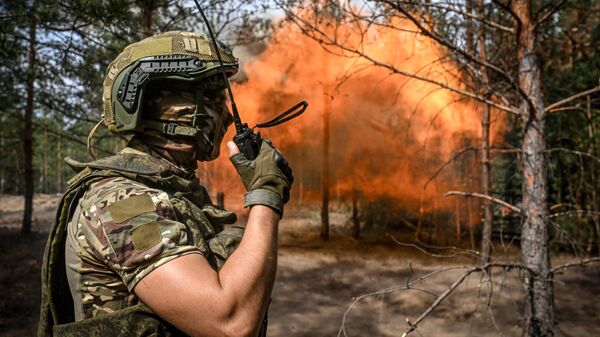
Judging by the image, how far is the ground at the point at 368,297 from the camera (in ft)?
27.4

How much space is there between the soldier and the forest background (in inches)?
85.9

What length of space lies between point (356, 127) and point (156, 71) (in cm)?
1637

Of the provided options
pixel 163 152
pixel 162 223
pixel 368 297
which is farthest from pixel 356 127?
pixel 162 223

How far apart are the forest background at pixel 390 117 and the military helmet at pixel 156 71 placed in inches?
81.4

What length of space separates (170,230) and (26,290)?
9693 millimetres

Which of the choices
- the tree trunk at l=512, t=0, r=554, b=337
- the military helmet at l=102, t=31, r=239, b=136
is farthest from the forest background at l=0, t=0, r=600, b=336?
the military helmet at l=102, t=31, r=239, b=136

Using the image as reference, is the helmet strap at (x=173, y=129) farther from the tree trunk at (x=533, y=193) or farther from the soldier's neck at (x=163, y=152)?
the tree trunk at (x=533, y=193)

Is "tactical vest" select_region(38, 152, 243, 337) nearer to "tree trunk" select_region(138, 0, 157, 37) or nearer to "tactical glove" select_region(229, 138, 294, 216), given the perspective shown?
"tactical glove" select_region(229, 138, 294, 216)

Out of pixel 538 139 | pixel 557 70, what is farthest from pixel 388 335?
pixel 557 70

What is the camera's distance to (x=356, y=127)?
18.1 metres

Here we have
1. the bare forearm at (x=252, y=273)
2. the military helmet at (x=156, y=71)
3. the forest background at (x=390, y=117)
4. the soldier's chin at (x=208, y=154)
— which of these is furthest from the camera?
the forest background at (x=390, y=117)

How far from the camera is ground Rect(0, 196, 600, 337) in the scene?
27.4ft

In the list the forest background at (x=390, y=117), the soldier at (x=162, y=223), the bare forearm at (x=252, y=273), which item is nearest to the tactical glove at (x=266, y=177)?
the soldier at (x=162, y=223)

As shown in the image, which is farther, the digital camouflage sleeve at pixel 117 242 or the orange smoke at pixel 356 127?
the orange smoke at pixel 356 127
